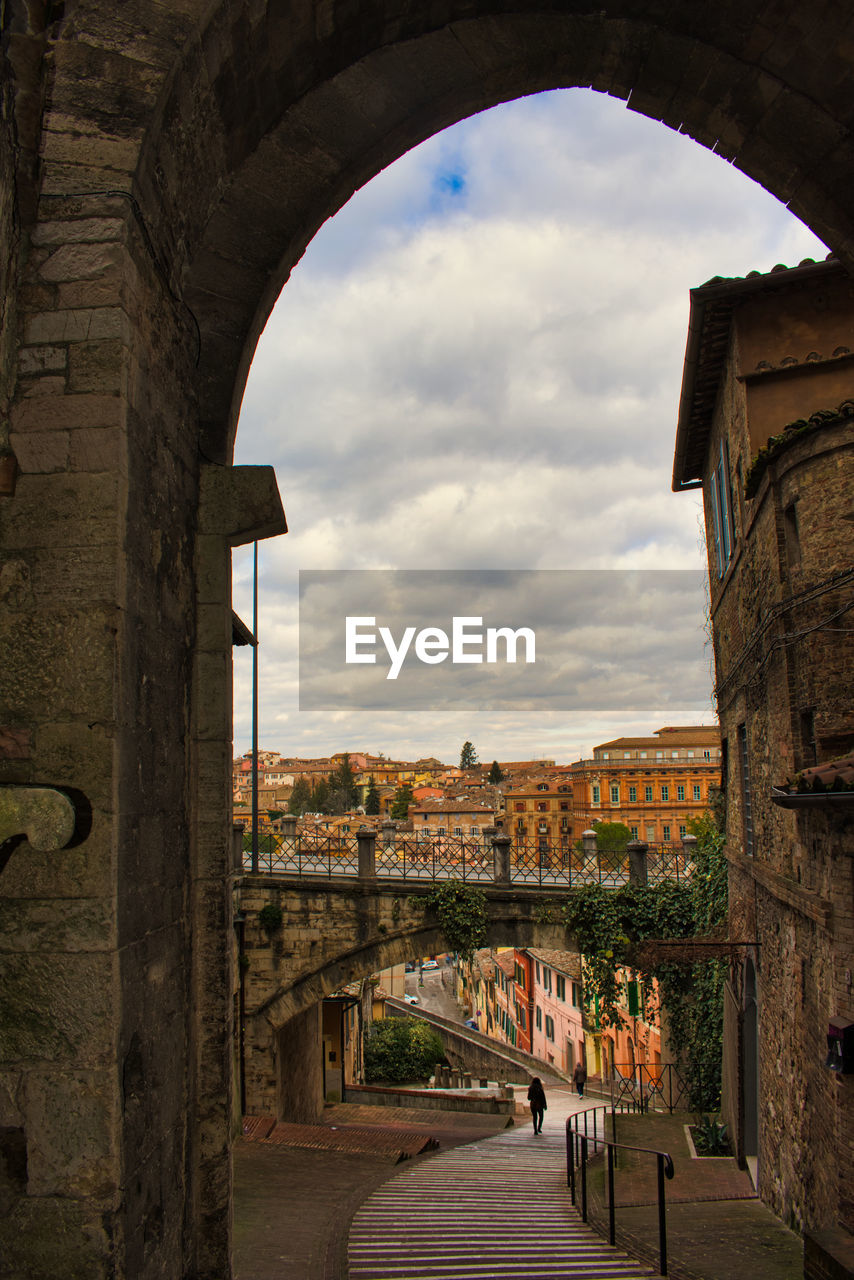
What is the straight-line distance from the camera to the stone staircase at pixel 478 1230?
255 inches

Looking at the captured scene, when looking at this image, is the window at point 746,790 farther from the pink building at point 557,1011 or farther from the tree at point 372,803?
the tree at point 372,803

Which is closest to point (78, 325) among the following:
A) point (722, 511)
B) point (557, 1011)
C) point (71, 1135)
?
point (71, 1135)

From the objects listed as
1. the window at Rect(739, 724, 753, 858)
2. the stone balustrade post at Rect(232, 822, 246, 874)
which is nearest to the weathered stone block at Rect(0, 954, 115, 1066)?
the window at Rect(739, 724, 753, 858)

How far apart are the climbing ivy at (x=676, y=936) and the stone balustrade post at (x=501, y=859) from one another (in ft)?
4.14

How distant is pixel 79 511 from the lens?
110 inches

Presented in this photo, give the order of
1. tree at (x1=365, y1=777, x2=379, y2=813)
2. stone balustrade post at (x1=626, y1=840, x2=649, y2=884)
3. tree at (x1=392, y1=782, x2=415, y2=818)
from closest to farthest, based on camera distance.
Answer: stone balustrade post at (x1=626, y1=840, x2=649, y2=884) → tree at (x1=392, y1=782, x2=415, y2=818) → tree at (x1=365, y1=777, x2=379, y2=813)

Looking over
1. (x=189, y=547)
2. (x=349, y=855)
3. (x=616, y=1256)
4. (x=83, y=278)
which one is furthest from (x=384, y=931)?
(x=83, y=278)

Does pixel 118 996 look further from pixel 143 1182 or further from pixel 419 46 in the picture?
pixel 419 46

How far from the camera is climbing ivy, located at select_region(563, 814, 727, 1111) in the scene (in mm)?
14219

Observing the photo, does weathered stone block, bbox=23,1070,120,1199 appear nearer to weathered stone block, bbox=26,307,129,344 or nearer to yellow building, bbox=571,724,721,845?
weathered stone block, bbox=26,307,129,344

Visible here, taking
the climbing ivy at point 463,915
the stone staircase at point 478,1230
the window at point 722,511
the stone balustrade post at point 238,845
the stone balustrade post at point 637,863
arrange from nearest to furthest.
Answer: the stone staircase at point 478,1230 → the window at point 722,511 → the stone balustrade post at point 637,863 → the climbing ivy at point 463,915 → the stone balustrade post at point 238,845

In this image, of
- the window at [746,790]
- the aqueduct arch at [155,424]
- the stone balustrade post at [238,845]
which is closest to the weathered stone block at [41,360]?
the aqueduct arch at [155,424]

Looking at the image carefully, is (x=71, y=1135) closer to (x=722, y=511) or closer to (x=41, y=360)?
(x=41, y=360)

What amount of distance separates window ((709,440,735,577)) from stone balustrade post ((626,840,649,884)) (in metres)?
5.14
